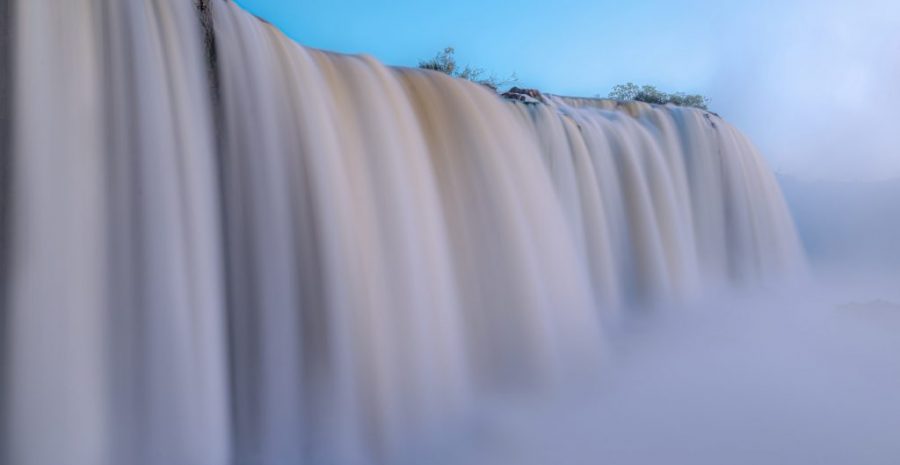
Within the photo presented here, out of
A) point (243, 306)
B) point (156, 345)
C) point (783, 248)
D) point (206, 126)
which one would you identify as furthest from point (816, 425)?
point (783, 248)

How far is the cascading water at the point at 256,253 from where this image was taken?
1.40 metres

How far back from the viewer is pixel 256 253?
6.44ft

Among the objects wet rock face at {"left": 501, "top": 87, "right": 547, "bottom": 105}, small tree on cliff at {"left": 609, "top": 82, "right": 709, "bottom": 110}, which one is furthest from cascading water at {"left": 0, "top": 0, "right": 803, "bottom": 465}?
small tree on cliff at {"left": 609, "top": 82, "right": 709, "bottom": 110}

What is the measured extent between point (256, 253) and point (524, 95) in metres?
3.33

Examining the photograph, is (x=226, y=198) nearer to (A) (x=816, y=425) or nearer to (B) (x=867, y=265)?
(A) (x=816, y=425)

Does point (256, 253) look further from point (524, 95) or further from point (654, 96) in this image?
point (654, 96)

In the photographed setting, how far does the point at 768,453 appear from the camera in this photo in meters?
1.99

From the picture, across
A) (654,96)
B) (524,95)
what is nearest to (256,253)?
(524,95)

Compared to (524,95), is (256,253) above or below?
below

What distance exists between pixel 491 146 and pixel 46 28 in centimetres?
229

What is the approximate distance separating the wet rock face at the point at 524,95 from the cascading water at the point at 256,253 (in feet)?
3.22

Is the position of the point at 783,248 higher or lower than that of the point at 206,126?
lower

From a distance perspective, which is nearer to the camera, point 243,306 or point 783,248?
point 243,306

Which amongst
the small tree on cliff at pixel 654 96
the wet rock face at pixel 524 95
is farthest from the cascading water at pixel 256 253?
the small tree on cliff at pixel 654 96
